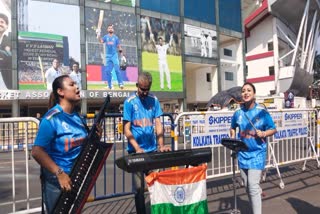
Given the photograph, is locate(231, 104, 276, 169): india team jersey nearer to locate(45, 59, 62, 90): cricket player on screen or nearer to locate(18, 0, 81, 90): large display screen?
locate(18, 0, 81, 90): large display screen

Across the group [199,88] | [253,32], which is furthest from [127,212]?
[253,32]

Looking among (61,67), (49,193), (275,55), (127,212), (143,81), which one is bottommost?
(127,212)

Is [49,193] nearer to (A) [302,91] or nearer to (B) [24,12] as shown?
(B) [24,12]

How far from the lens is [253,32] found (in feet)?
177

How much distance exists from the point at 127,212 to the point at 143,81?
7.79ft

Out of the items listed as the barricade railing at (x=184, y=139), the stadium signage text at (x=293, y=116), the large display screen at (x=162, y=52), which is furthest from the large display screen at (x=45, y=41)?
the stadium signage text at (x=293, y=116)

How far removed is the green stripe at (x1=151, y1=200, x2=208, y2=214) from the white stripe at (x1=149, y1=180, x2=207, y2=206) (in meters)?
0.03

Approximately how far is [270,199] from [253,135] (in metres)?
2.06

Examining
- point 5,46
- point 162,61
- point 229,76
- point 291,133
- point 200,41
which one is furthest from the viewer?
point 229,76

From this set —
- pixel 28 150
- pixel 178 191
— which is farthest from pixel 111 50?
pixel 178 191

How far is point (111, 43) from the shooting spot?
3184 centimetres

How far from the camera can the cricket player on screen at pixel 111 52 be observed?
3153 centimetres

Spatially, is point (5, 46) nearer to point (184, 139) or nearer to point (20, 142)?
point (184, 139)

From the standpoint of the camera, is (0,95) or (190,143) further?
(0,95)
